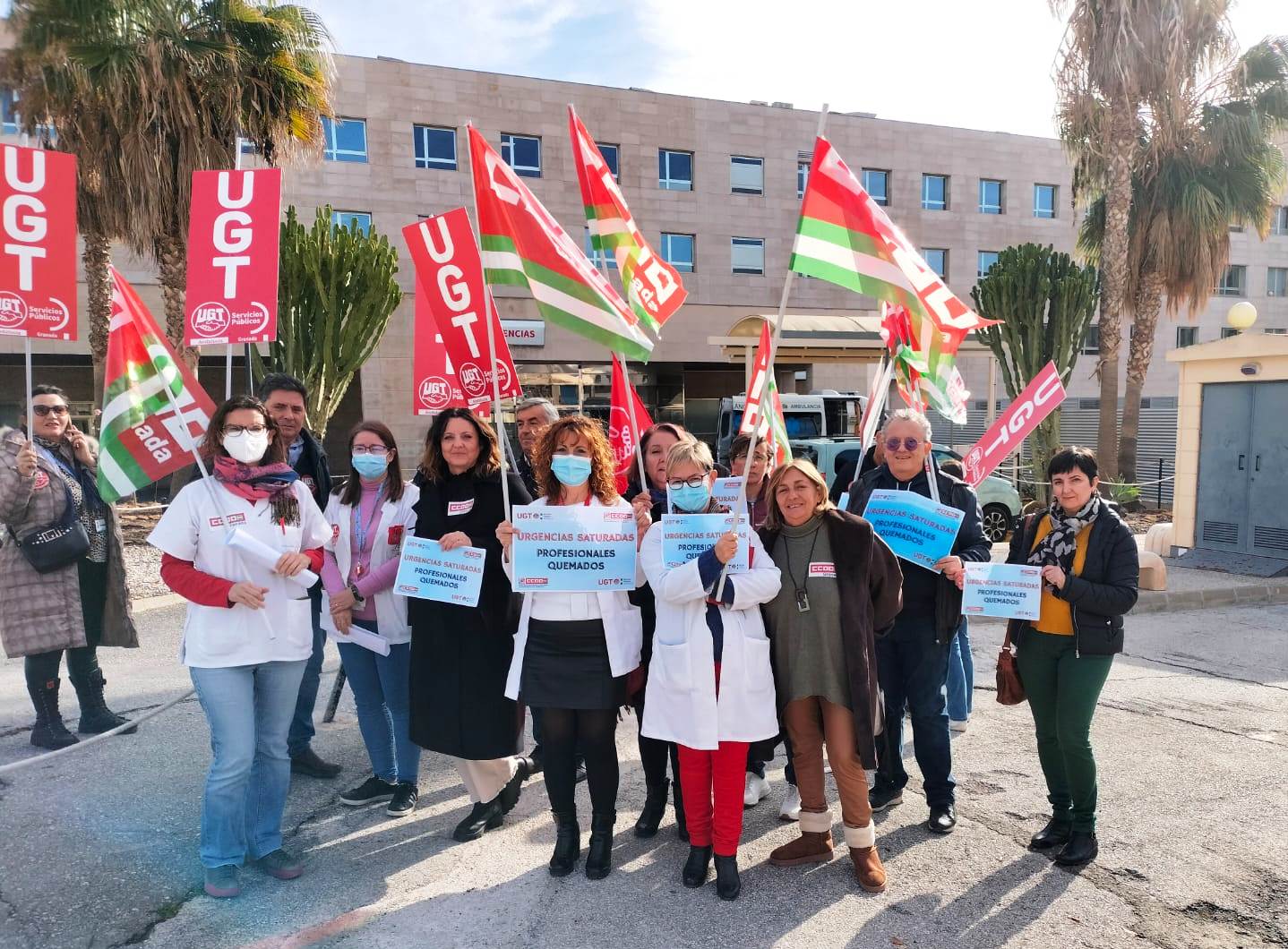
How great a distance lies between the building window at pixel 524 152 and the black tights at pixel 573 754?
24.5m

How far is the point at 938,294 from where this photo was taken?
4.32 metres

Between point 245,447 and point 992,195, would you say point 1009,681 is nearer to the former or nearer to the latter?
point 245,447

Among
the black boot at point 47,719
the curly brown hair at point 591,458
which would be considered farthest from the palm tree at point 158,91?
the curly brown hair at point 591,458

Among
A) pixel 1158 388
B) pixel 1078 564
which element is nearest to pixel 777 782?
pixel 1078 564

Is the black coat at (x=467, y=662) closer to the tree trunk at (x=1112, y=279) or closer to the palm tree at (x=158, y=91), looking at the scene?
the palm tree at (x=158, y=91)

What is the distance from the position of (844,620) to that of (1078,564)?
3.52ft

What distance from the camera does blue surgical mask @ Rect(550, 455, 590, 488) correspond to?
353cm

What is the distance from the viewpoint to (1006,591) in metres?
3.69

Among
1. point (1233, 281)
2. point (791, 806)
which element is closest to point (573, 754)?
point (791, 806)

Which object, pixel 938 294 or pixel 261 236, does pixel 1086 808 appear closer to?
pixel 938 294

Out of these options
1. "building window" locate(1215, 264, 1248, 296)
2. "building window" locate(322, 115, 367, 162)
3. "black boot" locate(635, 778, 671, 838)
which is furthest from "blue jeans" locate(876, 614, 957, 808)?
"building window" locate(1215, 264, 1248, 296)

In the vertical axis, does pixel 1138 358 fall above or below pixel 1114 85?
below

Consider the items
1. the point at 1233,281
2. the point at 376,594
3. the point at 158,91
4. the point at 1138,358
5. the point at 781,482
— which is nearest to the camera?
the point at 781,482

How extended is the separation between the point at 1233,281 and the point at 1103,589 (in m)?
41.3
